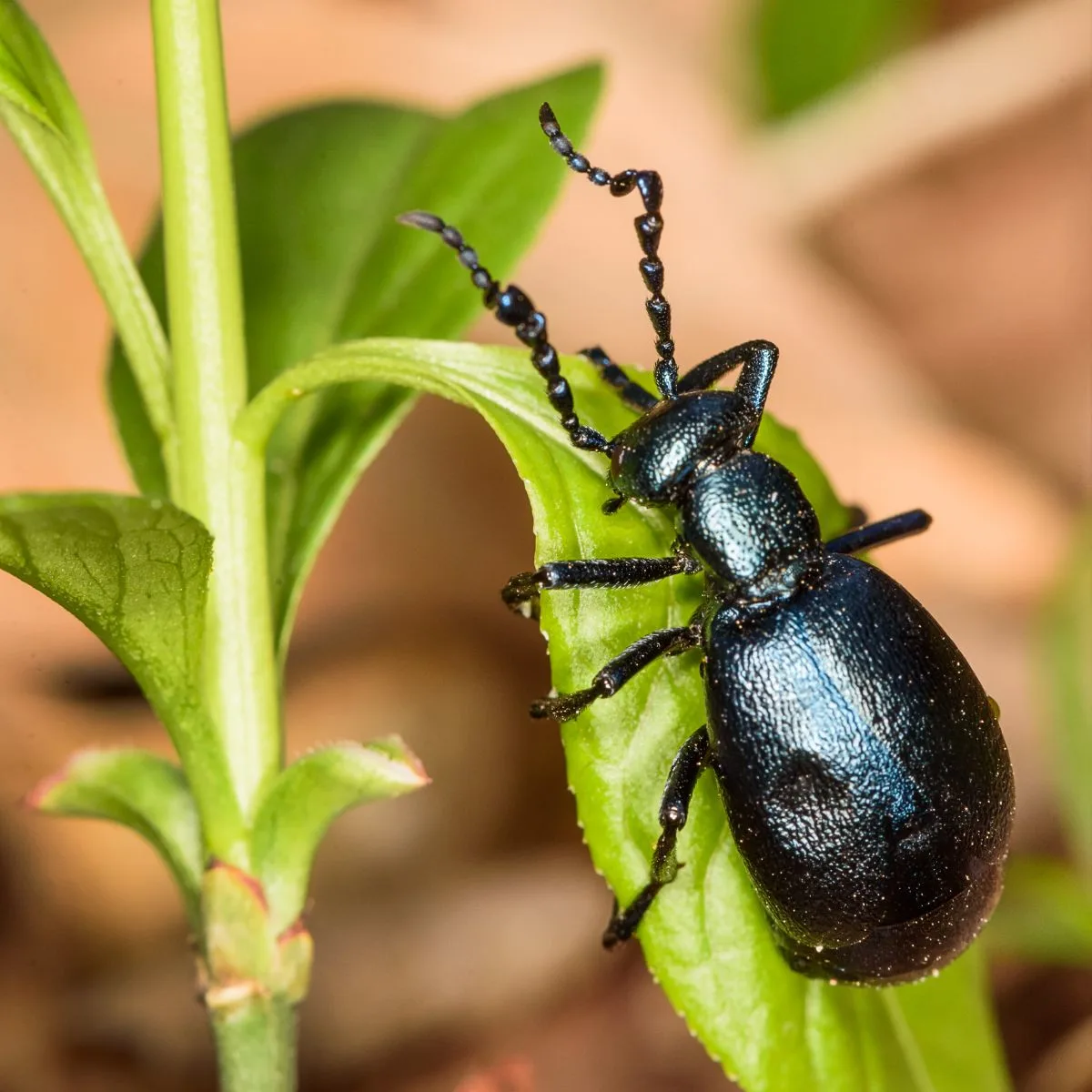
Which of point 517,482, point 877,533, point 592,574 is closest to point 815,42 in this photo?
point 517,482

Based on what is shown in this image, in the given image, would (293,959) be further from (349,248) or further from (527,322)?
(349,248)

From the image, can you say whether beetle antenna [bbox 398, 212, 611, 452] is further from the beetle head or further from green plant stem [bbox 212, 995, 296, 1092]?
green plant stem [bbox 212, 995, 296, 1092]

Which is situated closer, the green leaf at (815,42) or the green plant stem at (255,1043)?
the green plant stem at (255,1043)

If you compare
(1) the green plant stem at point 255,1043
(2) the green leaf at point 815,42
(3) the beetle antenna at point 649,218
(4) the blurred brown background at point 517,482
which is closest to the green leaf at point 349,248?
(3) the beetle antenna at point 649,218

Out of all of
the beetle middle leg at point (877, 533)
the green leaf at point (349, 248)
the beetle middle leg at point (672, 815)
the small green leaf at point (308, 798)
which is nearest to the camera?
the small green leaf at point (308, 798)

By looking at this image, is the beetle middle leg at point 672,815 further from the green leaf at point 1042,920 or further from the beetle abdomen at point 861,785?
the green leaf at point 1042,920
